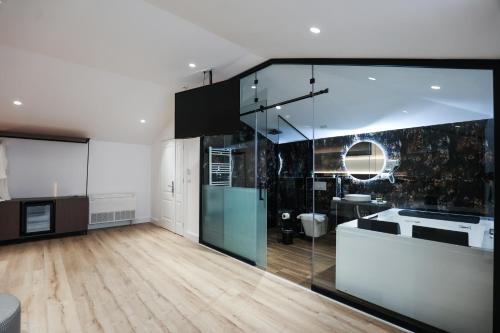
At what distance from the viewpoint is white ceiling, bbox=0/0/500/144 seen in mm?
1613

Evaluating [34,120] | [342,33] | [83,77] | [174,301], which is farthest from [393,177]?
[34,120]

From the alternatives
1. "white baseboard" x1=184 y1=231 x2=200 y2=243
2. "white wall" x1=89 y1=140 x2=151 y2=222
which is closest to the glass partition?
"white baseboard" x1=184 y1=231 x2=200 y2=243

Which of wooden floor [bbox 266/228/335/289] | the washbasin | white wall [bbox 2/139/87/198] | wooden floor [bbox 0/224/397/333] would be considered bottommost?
wooden floor [bbox 0/224/397/333]

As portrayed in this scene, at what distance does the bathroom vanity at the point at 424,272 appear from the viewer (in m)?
1.86

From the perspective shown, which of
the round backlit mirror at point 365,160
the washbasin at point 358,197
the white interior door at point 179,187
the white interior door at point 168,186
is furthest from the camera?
the white interior door at point 168,186

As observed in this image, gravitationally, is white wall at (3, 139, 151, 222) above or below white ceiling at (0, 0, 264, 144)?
below

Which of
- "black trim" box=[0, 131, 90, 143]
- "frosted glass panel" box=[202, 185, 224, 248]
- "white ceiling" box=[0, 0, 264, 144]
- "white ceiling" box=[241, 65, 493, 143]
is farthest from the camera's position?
"black trim" box=[0, 131, 90, 143]

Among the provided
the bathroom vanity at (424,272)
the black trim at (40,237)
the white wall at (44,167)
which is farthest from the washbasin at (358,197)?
the white wall at (44,167)

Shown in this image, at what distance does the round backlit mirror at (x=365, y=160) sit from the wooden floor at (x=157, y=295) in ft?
5.49

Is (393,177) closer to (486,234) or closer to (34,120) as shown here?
(486,234)

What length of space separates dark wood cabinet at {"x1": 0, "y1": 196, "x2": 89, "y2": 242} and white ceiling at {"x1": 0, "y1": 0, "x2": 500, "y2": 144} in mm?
1538

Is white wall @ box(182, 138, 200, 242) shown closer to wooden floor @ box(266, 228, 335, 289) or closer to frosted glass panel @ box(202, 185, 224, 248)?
frosted glass panel @ box(202, 185, 224, 248)

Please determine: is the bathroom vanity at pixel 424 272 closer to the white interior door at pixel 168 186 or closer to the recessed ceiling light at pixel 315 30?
the recessed ceiling light at pixel 315 30

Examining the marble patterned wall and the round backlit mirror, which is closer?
the marble patterned wall
